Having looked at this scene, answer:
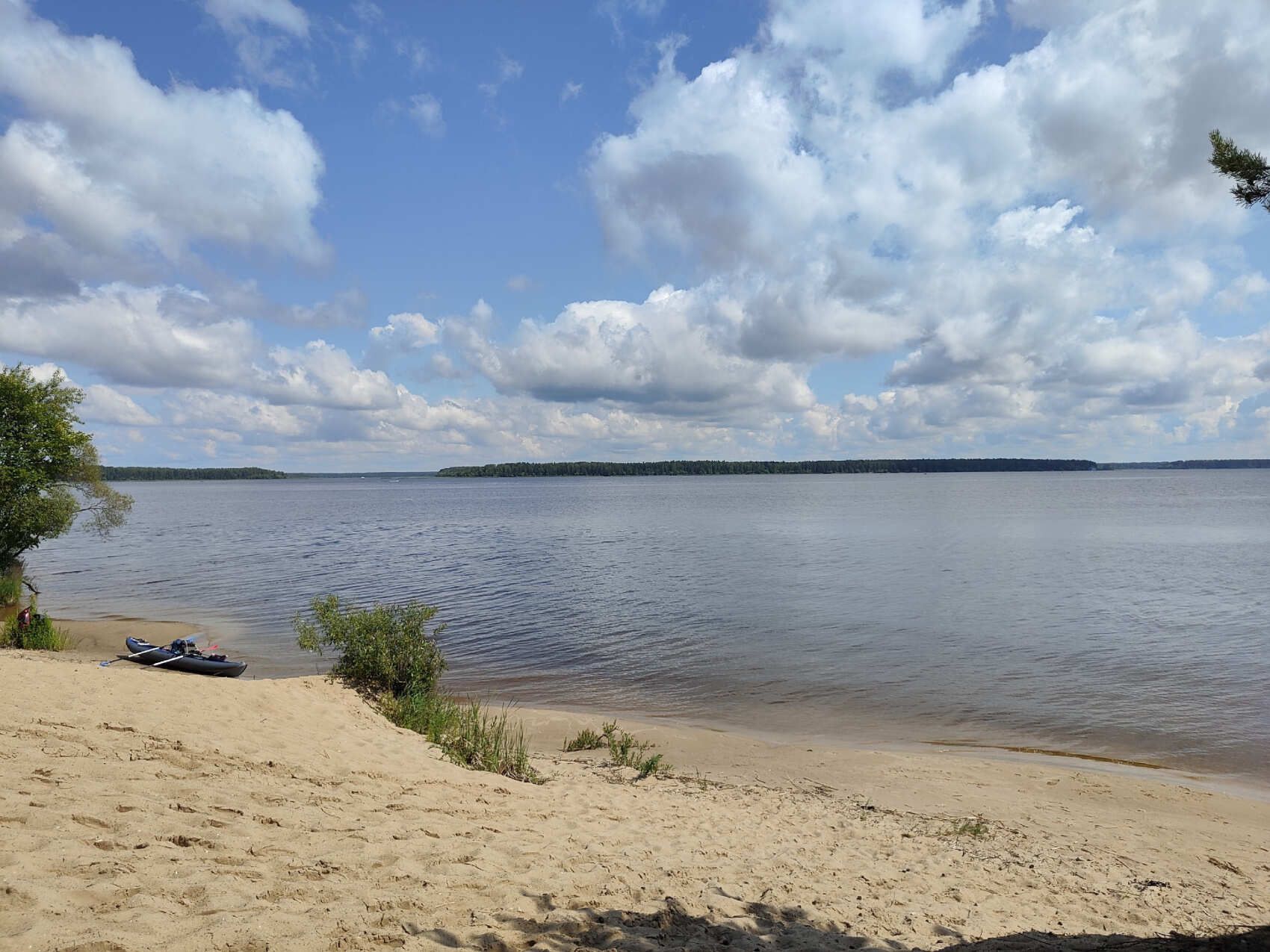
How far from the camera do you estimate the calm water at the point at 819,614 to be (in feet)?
59.3

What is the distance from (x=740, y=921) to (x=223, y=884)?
4.40 m

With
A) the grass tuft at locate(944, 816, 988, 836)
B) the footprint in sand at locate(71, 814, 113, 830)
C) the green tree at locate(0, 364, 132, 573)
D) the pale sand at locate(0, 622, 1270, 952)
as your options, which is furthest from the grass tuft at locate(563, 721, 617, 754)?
the green tree at locate(0, 364, 132, 573)

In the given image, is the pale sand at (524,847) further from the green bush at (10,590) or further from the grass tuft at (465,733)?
the green bush at (10,590)

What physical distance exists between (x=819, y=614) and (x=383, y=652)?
736 inches

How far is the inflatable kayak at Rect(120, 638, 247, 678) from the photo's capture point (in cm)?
1800

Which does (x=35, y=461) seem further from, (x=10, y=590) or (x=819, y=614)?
(x=819, y=614)

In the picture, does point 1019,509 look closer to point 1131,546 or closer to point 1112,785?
point 1131,546

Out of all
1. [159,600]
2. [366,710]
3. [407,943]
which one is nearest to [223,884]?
[407,943]

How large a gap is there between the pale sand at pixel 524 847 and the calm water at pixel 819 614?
5262mm

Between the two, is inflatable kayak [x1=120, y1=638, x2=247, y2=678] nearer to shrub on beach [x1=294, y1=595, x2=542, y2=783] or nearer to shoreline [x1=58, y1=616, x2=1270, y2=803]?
shoreline [x1=58, y1=616, x2=1270, y2=803]

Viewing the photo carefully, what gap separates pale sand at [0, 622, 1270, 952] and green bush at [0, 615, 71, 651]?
969cm

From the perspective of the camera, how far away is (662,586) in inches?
1444

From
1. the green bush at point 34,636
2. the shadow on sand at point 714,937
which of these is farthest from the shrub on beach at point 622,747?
the green bush at point 34,636

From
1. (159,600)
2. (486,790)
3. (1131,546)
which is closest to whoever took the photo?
(486,790)
